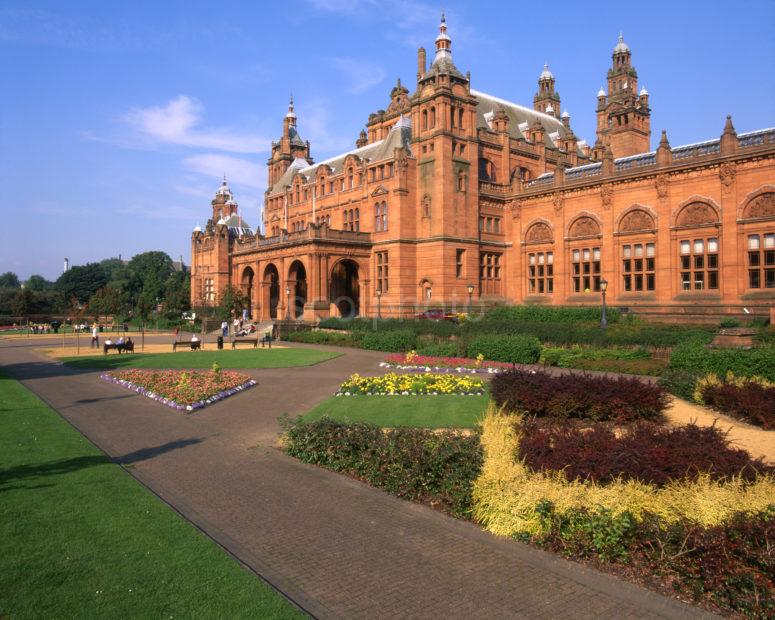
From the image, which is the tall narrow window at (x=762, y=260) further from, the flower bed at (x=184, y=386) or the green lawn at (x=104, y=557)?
the green lawn at (x=104, y=557)

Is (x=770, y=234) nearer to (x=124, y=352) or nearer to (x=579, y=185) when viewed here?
(x=579, y=185)

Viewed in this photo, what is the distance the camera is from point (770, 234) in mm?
33625

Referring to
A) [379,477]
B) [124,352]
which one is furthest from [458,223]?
[379,477]

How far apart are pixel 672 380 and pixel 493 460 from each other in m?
10.9

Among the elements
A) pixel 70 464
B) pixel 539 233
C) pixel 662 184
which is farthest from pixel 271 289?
pixel 70 464

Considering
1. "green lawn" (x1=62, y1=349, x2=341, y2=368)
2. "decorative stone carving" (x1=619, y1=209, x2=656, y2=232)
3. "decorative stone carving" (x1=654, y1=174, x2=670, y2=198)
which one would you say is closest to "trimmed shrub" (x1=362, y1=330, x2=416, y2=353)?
"green lawn" (x1=62, y1=349, x2=341, y2=368)

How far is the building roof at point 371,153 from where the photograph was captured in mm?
50031

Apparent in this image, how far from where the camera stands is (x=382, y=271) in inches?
1965

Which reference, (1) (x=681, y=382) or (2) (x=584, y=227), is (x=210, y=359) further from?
(2) (x=584, y=227)

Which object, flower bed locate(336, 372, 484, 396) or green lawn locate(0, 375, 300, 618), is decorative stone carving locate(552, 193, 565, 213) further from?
green lawn locate(0, 375, 300, 618)

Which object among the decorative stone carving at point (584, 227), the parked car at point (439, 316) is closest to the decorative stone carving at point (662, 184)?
the decorative stone carving at point (584, 227)

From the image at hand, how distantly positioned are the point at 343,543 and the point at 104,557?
9.67 feet

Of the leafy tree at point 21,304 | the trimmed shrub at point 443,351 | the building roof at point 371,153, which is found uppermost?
the building roof at point 371,153

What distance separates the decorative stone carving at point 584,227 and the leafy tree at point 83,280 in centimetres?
11467
